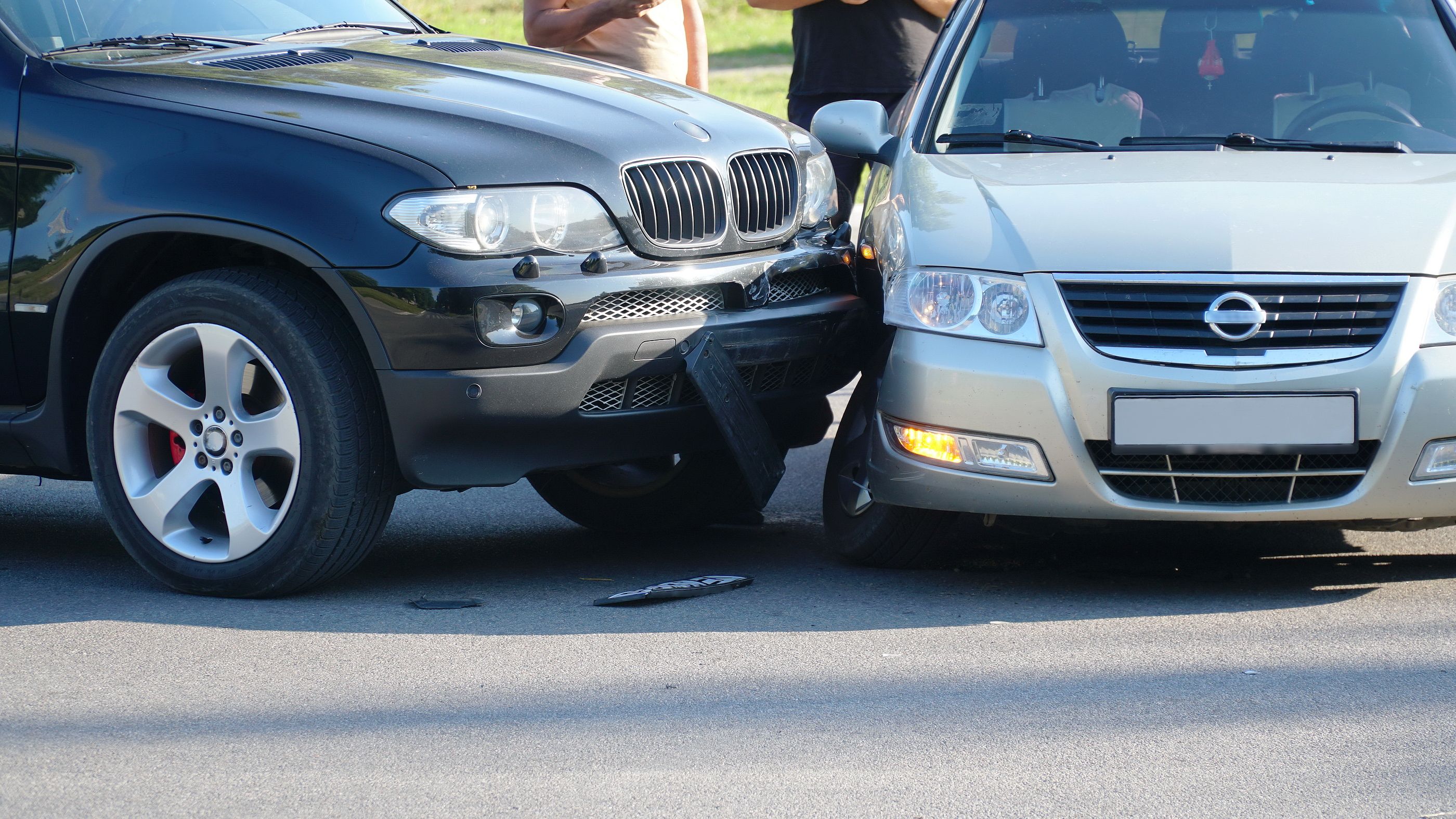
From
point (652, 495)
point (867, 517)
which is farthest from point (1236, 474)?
point (652, 495)

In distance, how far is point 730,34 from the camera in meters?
38.4

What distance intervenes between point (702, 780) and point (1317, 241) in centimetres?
202

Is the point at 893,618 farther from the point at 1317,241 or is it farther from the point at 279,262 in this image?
the point at 279,262

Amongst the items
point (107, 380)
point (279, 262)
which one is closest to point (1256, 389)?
→ point (279, 262)

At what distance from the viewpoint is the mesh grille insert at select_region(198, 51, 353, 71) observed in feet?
15.0

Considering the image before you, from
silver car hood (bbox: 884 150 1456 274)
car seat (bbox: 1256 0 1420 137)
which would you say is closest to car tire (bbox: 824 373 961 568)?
silver car hood (bbox: 884 150 1456 274)

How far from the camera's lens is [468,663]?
12.7ft

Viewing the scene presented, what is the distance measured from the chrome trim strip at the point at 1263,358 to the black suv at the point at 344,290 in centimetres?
102

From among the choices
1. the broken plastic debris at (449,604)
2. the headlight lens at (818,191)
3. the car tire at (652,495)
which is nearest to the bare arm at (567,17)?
the headlight lens at (818,191)

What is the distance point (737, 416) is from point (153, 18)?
207cm

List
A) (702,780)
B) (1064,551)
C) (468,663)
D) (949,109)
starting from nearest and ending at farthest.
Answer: (702,780)
(468,663)
(1064,551)
(949,109)

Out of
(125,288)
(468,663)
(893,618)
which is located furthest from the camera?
(125,288)

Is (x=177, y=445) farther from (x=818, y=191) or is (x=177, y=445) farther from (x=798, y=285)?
(x=818, y=191)

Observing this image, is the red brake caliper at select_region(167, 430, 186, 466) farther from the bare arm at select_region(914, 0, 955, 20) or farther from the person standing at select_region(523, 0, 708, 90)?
the bare arm at select_region(914, 0, 955, 20)
